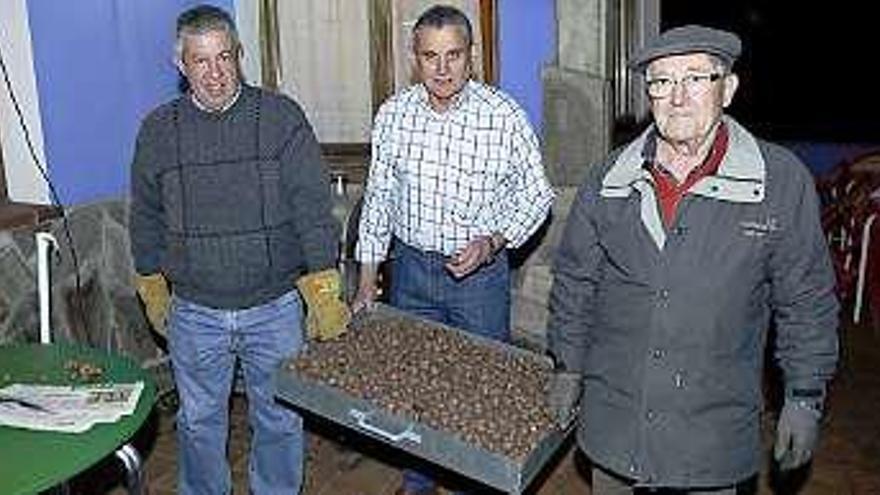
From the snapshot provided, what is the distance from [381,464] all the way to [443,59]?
233 cm

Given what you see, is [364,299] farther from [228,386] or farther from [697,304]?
[697,304]

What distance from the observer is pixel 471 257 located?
445cm

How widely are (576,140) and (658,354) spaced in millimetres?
3626

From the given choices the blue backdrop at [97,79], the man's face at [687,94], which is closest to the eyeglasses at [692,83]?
the man's face at [687,94]

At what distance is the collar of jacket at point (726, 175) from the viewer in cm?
317

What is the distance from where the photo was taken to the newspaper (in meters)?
3.41

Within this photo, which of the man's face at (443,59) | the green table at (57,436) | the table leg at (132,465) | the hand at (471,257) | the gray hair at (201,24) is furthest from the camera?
the hand at (471,257)

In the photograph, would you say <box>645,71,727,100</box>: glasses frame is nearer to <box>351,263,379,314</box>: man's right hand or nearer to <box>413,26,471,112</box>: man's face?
<box>413,26,471,112</box>: man's face

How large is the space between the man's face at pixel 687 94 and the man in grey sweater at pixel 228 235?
1.66 meters

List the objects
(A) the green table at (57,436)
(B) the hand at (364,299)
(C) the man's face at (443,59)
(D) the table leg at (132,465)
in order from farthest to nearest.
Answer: (B) the hand at (364,299) < (C) the man's face at (443,59) < (D) the table leg at (132,465) < (A) the green table at (57,436)

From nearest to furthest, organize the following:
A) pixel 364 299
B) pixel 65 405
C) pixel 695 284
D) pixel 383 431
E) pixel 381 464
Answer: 1. pixel 695 284
2. pixel 65 405
3. pixel 383 431
4. pixel 364 299
5. pixel 381 464

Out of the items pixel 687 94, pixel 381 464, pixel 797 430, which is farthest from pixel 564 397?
pixel 381 464

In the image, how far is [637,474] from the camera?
345 centimetres

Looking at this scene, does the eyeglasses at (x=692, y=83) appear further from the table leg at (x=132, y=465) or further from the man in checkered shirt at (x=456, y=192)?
the table leg at (x=132, y=465)
